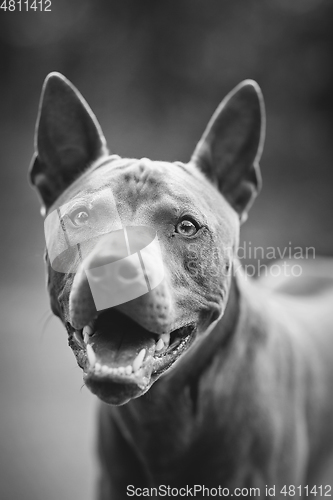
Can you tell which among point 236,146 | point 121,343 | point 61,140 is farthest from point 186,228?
point 61,140

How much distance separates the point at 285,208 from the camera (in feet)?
28.2

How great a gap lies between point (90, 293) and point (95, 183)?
1.53ft

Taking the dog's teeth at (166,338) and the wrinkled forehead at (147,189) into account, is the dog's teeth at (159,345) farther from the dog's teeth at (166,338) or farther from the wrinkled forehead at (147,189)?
the wrinkled forehead at (147,189)

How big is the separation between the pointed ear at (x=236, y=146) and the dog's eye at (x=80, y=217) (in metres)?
0.57

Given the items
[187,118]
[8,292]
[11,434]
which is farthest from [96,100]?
[11,434]

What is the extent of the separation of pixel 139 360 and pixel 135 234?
354mm

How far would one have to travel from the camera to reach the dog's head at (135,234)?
4.68ft

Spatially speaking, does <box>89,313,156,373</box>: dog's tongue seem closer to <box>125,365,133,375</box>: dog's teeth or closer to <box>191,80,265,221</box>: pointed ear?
<box>125,365,133,375</box>: dog's teeth

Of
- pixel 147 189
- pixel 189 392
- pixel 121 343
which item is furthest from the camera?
pixel 189 392

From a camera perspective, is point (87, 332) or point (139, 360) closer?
point (139, 360)

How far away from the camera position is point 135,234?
153 centimetres

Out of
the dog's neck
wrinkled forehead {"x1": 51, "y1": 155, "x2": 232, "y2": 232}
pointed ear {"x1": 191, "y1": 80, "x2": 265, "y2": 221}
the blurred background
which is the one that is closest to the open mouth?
the dog's neck

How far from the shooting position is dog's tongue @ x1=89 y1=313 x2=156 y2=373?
1.44 metres

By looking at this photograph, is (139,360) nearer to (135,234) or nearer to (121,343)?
(121,343)
